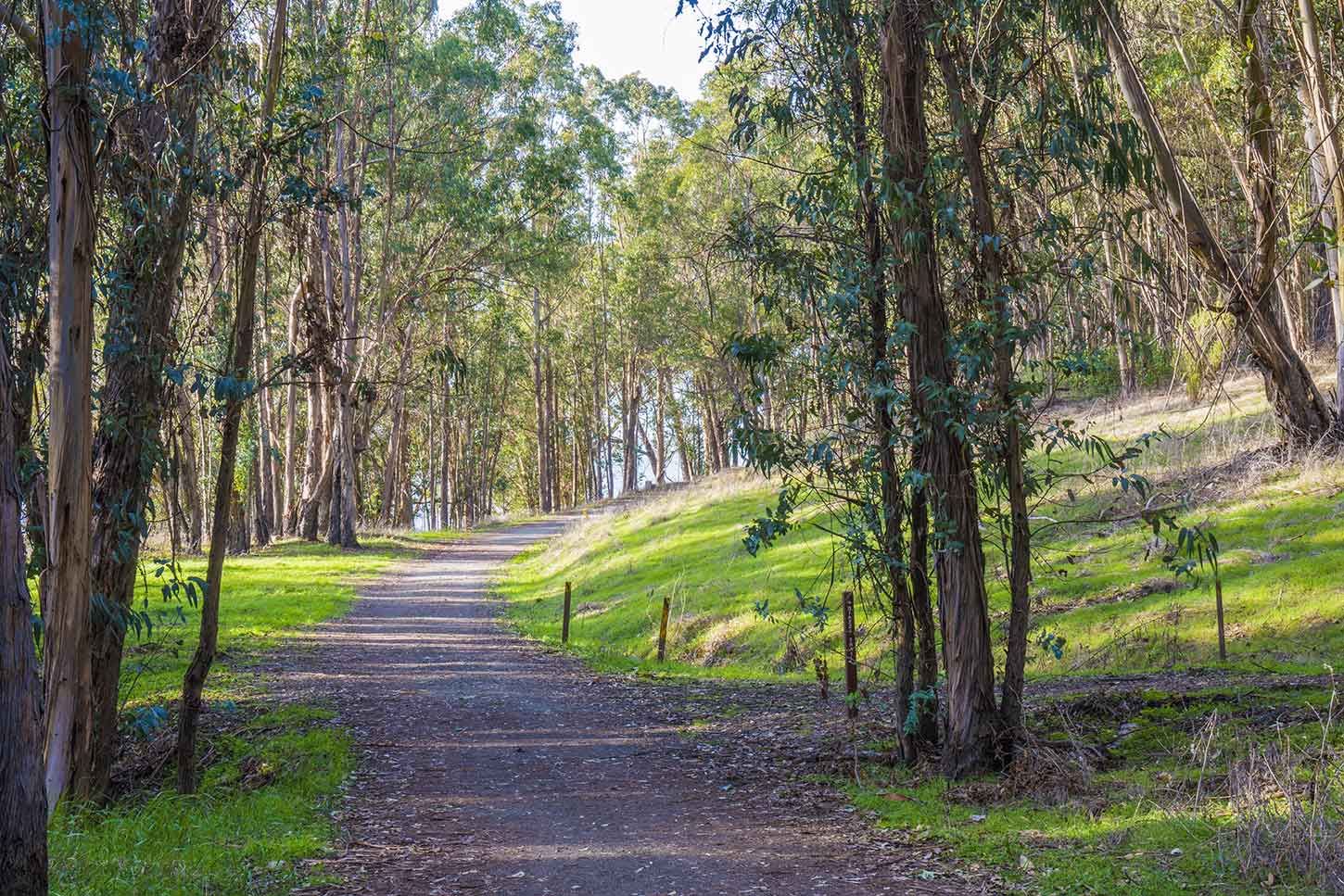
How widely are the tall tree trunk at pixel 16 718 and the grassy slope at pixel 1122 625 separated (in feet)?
15.7

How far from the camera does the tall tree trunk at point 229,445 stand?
8.03 metres

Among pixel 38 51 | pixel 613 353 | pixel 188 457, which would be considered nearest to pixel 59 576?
pixel 38 51

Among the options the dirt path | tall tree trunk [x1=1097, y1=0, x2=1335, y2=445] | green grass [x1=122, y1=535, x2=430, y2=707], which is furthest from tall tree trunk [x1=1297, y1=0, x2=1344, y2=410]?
green grass [x1=122, y1=535, x2=430, y2=707]

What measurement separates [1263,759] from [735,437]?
13.7ft

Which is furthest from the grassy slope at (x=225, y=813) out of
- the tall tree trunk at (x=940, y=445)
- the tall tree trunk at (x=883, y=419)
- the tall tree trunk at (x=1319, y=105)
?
the tall tree trunk at (x=1319, y=105)

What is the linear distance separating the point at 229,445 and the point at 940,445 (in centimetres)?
522

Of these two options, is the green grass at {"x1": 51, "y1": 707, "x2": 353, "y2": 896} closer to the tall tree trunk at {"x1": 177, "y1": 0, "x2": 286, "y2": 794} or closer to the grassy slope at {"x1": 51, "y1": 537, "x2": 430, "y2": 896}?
the grassy slope at {"x1": 51, "y1": 537, "x2": 430, "y2": 896}

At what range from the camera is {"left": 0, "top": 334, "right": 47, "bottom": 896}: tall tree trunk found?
455cm

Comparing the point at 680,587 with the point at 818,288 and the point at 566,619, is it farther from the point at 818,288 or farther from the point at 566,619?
the point at 818,288

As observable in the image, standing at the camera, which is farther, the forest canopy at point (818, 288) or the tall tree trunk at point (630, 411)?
the tall tree trunk at point (630, 411)

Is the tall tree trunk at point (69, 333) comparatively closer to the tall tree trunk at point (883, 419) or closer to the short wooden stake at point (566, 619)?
the tall tree trunk at point (883, 419)

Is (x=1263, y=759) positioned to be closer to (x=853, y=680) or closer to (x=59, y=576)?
(x=853, y=680)

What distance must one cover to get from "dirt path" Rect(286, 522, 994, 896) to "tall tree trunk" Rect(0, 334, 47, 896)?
6.93 ft

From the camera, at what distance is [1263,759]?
642 centimetres
